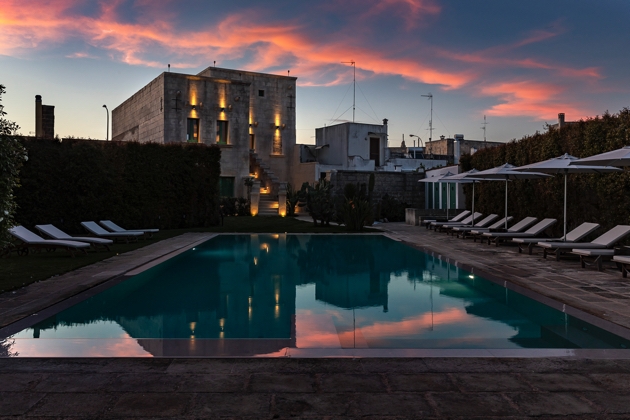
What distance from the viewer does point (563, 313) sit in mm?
6383

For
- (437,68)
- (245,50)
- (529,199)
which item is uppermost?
(245,50)

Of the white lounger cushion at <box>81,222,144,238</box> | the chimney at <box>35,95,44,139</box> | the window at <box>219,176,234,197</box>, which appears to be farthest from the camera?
the window at <box>219,176,234,197</box>

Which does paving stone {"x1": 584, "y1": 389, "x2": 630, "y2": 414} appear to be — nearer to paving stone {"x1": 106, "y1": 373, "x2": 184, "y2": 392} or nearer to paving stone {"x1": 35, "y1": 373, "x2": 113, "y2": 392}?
paving stone {"x1": 106, "y1": 373, "x2": 184, "y2": 392}

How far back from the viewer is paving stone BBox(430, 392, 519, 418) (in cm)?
326

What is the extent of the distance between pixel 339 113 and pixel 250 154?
468 inches

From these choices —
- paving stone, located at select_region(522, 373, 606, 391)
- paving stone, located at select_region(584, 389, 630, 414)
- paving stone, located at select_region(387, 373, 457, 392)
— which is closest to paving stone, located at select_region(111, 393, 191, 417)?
paving stone, located at select_region(387, 373, 457, 392)

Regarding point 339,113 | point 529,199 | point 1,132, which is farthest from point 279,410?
point 339,113

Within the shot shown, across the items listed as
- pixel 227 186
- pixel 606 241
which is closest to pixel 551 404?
pixel 606 241

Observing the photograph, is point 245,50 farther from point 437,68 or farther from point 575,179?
point 575,179

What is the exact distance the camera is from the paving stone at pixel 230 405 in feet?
10.6

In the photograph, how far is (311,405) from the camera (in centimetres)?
338

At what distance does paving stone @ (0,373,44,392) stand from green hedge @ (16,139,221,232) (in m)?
15.0

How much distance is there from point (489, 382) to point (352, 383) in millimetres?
1020

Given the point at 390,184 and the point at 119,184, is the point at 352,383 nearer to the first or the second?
the point at 119,184
